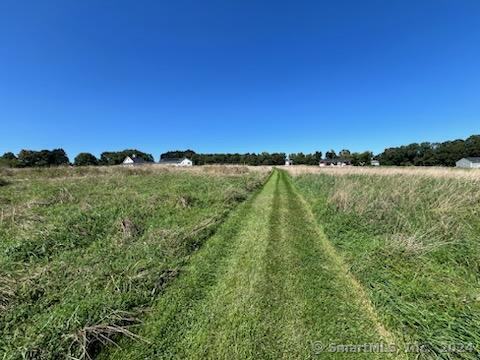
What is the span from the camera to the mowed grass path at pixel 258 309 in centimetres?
304

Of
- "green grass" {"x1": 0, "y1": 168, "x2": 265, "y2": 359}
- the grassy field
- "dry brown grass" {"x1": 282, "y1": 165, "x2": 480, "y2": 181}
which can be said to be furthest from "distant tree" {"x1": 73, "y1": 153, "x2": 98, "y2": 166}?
the grassy field

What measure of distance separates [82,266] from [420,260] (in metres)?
6.79

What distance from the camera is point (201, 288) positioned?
175 inches

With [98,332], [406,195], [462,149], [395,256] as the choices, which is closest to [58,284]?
[98,332]

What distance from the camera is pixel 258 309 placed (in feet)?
12.4

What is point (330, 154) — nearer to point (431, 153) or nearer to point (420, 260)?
point (431, 153)

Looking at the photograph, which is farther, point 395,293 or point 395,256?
point 395,256

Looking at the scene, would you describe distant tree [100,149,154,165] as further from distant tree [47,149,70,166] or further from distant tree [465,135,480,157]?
distant tree [465,135,480,157]

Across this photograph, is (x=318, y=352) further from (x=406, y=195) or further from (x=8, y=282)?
(x=406, y=195)

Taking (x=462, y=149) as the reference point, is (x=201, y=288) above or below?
below

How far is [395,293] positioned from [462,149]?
11403cm

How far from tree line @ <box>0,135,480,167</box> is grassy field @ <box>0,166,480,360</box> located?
193 ft

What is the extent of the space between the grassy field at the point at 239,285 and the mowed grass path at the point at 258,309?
0.8 inches

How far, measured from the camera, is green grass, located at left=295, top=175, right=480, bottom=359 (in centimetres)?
317
